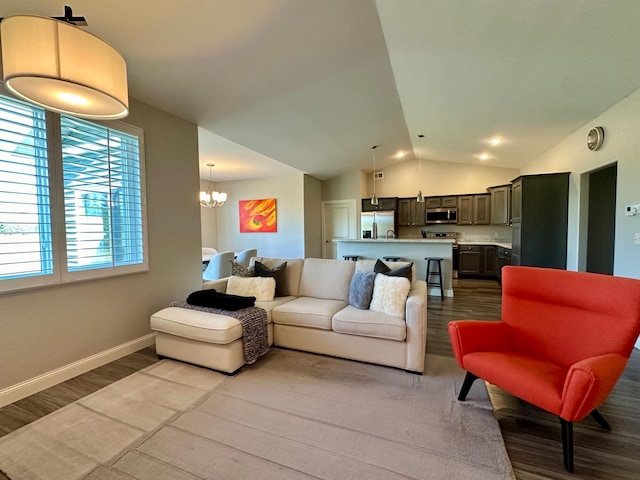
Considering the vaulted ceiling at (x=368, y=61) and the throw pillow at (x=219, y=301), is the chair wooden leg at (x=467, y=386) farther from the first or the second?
the vaulted ceiling at (x=368, y=61)

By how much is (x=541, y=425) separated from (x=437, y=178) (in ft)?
22.7

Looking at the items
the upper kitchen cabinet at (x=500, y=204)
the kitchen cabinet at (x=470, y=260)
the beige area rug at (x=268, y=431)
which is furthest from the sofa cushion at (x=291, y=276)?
the upper kitchen cabinet at (x=500, y=204)

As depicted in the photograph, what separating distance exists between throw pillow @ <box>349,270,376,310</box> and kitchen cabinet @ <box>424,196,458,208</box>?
18.0ft

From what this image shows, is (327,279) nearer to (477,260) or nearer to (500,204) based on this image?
(477,260)

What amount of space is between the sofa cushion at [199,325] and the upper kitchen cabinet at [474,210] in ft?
22.2

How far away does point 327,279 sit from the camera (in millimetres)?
3354

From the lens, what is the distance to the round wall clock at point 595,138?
353cm

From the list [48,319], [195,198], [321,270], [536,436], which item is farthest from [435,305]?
[48,319]

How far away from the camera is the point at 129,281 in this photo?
9.70ft

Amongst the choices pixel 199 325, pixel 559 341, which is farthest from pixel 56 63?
pixel 559 341

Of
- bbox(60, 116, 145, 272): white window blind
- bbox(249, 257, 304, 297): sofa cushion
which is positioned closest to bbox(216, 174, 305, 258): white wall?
bbox(249, 257, 304, 297): sofa cushion

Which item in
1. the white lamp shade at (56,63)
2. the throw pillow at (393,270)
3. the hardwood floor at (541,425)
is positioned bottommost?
the hardwood floor at (541,425)

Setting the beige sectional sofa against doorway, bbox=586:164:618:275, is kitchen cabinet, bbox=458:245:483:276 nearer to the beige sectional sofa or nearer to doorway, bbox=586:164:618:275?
doorway, bbox=586:164:618:275

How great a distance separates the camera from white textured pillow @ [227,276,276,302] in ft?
10.6
